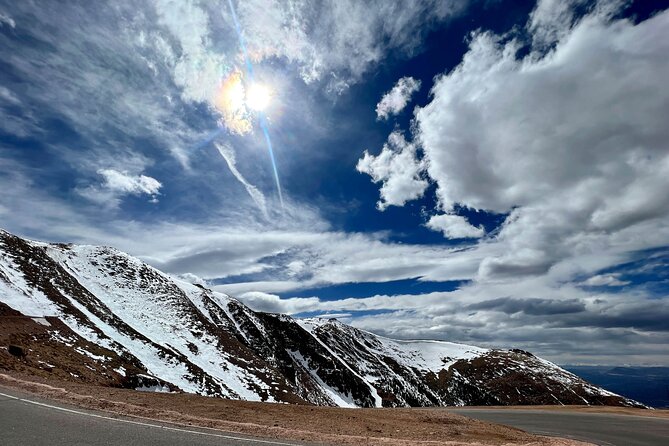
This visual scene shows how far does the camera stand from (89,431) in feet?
38.7

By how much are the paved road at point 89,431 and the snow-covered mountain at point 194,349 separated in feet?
55.6

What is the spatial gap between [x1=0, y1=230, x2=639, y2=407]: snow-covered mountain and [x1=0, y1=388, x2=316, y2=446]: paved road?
1696 cm

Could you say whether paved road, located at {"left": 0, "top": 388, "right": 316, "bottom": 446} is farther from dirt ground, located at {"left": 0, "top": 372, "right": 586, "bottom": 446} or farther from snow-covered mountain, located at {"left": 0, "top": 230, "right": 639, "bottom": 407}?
snow-covered mountain, located at {"left": 0, "top": 230, "right": 639, "bottom": 407}

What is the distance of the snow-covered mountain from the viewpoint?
4231cm

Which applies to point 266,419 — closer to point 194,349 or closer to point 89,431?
point 89,431

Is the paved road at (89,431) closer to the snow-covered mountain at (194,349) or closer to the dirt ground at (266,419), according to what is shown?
the dirt ground at (266,419)

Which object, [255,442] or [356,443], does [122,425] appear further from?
[356,443]

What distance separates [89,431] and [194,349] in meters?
62.5

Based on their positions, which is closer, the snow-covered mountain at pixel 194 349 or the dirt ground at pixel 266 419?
the dirt ground at pixel 266 419

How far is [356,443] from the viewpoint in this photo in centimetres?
1258

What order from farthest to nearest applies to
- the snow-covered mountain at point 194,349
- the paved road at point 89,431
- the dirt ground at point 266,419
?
the snow-covered mountain at point 194,349, the dirt ground at point 266,419, the paved road at point 89,431

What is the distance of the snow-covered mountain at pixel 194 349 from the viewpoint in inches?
1666

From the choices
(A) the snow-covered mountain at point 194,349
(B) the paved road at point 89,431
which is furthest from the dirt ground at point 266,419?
(A) the snow-covered mountain at point 194,349

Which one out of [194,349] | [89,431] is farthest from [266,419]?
[194,349]
